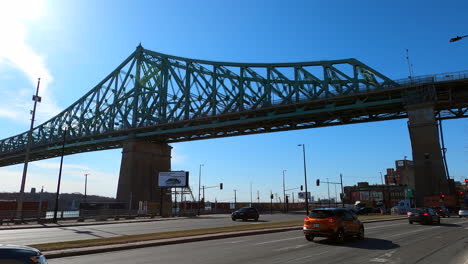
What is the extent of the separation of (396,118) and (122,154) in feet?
187

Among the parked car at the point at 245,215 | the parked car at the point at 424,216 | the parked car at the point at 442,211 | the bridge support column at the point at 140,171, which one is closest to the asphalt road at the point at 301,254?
the parked car at the point at 424,216

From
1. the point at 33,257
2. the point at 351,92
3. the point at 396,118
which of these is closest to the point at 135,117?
the point at 351,92

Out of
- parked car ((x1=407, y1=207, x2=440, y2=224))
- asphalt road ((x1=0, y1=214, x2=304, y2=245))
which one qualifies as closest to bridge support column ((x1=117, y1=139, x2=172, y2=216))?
asphalt road ((x1=0, y1=214, x2=304, y2=245))

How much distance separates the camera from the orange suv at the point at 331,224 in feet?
50.4

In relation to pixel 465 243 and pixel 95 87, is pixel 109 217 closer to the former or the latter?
pixel 465 243

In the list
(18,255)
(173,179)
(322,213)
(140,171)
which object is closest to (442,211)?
(322,213)

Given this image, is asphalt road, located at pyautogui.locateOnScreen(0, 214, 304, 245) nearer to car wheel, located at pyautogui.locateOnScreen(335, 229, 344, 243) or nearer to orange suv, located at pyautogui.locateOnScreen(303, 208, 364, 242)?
orange suv, located at pyautogui.locateOnScreen(303, 208, 364, 242)

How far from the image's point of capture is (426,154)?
47875 millimetres

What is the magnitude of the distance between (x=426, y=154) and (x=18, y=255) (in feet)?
171

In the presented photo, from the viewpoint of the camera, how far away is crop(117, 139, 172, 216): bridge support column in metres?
72.1

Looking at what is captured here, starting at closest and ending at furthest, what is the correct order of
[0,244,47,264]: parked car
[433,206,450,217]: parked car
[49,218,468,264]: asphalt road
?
[0,244,47,264]: parked car < [49,218,468,264]: asphalt road < [433,206,450,217]: parked car

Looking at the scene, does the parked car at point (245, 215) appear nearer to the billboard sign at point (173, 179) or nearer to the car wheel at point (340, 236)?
the car wheel at point (340, 236)

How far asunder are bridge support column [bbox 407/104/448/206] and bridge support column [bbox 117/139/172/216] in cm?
4568

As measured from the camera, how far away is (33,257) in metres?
6.32
